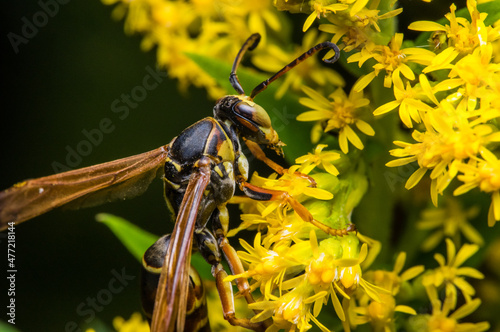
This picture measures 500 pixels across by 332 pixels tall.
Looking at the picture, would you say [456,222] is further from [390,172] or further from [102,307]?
[102,307]

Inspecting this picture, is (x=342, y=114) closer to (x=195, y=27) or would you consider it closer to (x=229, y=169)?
(x=229, y=169)

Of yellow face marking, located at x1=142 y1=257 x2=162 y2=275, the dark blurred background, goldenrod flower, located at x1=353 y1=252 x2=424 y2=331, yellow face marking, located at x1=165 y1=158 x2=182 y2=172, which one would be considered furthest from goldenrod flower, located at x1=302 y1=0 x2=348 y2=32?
the dark blurred background

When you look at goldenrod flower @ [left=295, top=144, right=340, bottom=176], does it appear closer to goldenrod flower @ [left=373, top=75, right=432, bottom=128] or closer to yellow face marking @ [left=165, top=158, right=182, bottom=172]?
goldenrod flower @ [left=373, top=75, right=432, bottom=128]

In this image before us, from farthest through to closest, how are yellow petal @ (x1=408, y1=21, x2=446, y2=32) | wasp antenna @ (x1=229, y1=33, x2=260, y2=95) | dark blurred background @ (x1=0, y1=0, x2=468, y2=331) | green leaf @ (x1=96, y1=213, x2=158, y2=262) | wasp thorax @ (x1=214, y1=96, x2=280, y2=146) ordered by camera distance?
dark blurred background @ (x1=0, y1=0, x2=468, y2=331) → green leaf @ (x1=96, y1=213, x2=158, y2=262) → wasp antenna @ (x1=229, y1=33, x2=260, y2=95) → wasp thorax @ (x1=214, y1=96, x2=280, y2=146) → yellow petal @ (x1=408, y1=21, x2=446, y2=32)

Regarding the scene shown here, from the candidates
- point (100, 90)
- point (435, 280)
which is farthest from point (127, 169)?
point (100, 90)

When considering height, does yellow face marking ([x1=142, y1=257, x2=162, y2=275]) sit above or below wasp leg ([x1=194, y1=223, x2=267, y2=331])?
above

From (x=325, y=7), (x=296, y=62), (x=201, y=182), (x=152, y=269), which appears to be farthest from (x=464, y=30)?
(x=152, y=269)
